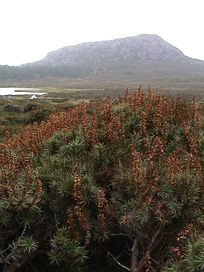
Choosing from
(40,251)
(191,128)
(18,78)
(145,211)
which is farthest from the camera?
(18,78)

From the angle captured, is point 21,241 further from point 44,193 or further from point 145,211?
point 145,211

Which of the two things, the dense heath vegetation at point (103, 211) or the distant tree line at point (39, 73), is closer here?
the dense heath vegetation at point (103, 211)

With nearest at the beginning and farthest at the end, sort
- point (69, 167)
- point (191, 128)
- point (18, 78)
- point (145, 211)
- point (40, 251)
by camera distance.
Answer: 1. point (145, 211)
2. point (40, 251)
3. point (69, 167)
4. point (191, 128)
5. point (18, 78)

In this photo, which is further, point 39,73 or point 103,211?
point 39,73

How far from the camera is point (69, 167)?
4.13m

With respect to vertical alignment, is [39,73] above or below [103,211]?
above

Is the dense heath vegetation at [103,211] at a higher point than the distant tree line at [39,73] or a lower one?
lower

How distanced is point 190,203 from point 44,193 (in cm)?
221

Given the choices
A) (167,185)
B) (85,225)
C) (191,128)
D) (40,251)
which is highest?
(191,128)

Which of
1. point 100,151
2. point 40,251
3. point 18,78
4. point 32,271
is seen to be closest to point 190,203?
point 100,151

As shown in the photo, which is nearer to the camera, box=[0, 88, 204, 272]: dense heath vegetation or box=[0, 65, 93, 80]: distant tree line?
box=[0, 88, 204, 272]: dense heath vegetation

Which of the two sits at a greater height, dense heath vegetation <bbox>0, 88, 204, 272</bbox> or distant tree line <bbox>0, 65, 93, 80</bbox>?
distant tree line <bbox>0, 65, 93, 80</bbox>

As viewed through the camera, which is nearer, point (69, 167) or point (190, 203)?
point (190, 203)

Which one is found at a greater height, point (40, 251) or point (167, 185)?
point (167, 185)
